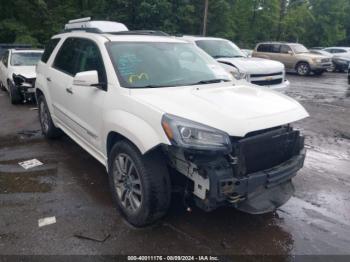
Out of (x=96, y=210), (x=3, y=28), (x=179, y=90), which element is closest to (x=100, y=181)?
(x=96, y=210)

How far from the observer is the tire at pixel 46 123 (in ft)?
20.0

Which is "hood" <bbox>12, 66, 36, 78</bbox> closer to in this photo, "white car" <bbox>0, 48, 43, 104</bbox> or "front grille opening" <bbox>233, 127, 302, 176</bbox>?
"white car" <bbox>0, 48, 43, 104</bbox>

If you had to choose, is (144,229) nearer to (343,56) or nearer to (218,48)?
(218,48)

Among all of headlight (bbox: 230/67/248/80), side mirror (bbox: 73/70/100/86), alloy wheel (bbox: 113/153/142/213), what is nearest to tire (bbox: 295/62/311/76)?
headlight (bbox: 230/67/248/80)

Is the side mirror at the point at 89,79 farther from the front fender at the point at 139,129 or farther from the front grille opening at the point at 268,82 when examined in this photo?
the front grille opening at the point at 268,82

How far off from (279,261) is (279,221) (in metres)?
0.68

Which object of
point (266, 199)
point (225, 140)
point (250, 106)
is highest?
point (250, 106)

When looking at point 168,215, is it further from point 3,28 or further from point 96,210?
point 3,28

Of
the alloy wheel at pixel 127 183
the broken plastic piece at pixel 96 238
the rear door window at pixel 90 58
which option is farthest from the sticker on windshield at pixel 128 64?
the broken plastic piece at pixel 96 238

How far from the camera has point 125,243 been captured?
10.9 ft

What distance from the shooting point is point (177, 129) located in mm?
3016

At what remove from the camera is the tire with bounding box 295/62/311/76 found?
19.0 metres

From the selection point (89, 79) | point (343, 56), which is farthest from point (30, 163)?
point (343, 56)

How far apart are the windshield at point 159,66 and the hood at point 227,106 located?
0.23 metres
